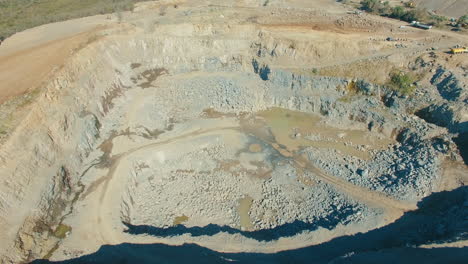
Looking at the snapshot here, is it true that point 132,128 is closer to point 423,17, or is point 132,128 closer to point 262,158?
point 262,158

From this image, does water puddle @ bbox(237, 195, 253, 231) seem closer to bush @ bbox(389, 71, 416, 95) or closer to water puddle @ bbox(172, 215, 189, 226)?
water puddle @ bbox(172, 215, 189, 226)

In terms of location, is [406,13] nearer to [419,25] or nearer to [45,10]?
[419,25]

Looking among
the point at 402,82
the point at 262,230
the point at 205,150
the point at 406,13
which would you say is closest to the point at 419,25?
the point at 406,13

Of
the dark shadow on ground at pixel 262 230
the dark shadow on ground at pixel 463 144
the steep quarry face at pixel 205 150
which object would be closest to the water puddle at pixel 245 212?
the steep quarry face at pixel 205 150

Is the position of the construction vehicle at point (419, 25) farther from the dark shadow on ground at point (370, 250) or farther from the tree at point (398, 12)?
the dark shadow on ground at point (370, 250)

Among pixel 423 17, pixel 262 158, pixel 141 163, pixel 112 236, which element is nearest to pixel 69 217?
pixel 112 236

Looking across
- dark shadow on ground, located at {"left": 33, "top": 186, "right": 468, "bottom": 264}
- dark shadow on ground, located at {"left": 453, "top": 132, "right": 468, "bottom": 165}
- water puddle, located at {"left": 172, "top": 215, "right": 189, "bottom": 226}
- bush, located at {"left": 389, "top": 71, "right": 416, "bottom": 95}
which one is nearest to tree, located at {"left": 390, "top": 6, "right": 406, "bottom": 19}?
bush, located at {"left": 389, "top": 71, "right": 416, "bottom": 95}
